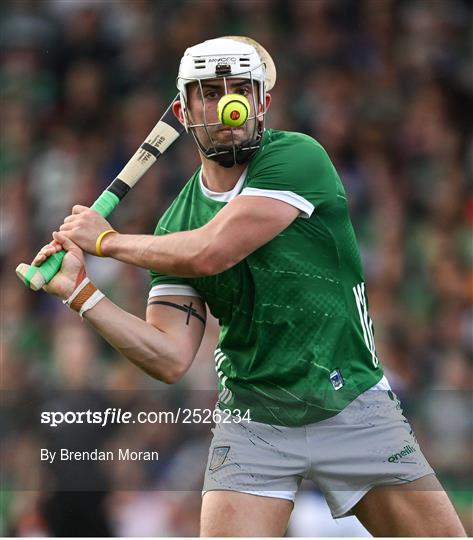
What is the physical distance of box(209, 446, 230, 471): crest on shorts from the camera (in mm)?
3330

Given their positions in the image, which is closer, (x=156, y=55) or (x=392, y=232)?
(x=392, y=232)

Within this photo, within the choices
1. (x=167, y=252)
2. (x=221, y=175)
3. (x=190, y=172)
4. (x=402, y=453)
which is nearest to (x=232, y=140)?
(x=221, y=175)

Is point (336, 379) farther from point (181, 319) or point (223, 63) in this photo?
point (223, 63)

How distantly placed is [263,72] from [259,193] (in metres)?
0.45

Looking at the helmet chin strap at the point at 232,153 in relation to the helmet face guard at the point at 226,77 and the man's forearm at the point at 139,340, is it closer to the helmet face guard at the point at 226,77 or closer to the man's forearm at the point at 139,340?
the helmet face guard at the point at 226,77

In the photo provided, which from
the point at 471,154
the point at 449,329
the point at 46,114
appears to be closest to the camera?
the point at 449,329

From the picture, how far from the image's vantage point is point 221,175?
3457 millimetres

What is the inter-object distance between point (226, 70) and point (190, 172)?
13.3ft

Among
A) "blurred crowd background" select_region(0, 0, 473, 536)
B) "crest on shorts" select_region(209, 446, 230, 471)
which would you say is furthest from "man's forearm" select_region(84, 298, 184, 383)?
"blurred crowd background" select_region(0, 0, 473, 536)

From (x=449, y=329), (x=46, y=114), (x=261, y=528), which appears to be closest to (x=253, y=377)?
(x=261, y=528)

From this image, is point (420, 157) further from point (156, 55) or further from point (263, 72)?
point (263, 72)

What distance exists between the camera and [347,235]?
11.2 feet

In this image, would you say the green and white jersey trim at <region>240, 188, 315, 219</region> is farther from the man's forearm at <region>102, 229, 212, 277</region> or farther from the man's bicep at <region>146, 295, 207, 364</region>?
the man's bicep at <region>146, 295, 207, 364</region>

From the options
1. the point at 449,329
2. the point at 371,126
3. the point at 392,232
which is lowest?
the point at 449,329
